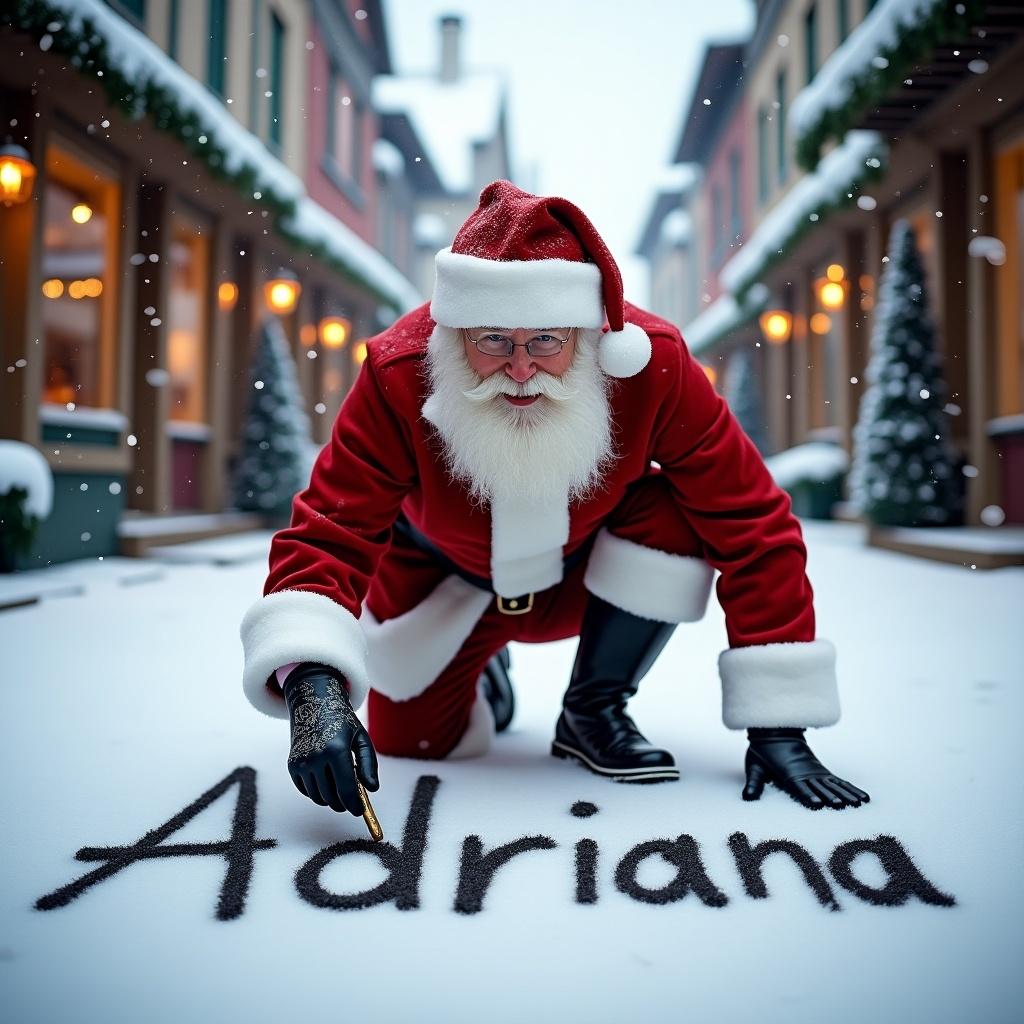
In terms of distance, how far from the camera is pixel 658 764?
1.82 metres

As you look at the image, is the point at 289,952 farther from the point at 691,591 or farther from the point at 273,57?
the point at 273,57

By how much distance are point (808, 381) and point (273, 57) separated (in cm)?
685

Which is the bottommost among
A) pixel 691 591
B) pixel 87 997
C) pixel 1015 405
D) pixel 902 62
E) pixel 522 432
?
pixel 87 997

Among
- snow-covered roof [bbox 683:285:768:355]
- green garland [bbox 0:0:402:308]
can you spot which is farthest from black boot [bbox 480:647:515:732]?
snow-covered roof [bbox 683:285:768:355]

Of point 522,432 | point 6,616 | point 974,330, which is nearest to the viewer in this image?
point 522,432

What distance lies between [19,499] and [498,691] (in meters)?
3.22

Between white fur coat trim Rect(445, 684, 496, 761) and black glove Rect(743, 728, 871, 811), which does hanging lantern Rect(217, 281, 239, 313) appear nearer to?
white fur coat trim Rect(445, 684, 496, 761)

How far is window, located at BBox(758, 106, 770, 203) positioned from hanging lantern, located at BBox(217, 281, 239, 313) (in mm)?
6538

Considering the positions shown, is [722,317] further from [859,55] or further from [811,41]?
[859,55]

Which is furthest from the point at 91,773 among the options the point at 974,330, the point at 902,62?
the point at 974,330

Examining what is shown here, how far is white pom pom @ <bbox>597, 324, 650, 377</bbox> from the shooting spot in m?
1.62

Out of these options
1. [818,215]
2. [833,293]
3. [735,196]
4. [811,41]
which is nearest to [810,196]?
[818,215]

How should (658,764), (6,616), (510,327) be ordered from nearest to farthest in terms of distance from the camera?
(510,327), (658,764), (6,616)

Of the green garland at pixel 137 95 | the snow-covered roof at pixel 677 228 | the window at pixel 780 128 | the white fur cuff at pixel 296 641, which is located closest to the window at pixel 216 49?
the green garland at pixel 137 95
